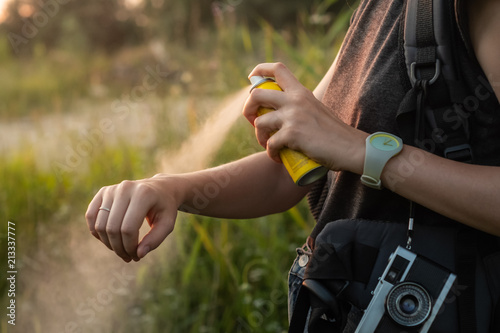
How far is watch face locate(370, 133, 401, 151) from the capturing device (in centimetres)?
100

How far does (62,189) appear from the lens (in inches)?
144

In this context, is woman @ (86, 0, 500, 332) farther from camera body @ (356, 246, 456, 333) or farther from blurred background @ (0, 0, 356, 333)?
blurred background @ (0, 0, 356, 333)

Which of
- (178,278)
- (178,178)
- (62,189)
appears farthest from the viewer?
(62,189)

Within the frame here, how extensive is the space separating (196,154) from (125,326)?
94cm

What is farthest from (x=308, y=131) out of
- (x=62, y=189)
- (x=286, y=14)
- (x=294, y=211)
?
(x=286, y=14)

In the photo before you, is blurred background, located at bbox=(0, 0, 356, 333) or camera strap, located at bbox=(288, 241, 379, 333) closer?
camera strap, located at bbox=(288, 241, 379, 333)

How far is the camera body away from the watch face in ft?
0.64

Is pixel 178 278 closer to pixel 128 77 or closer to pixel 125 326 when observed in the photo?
pixel 125 326

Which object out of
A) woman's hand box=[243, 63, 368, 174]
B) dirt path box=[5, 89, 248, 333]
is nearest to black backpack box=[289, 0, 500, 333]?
woman's hand box=[243, 63, 368, 174]

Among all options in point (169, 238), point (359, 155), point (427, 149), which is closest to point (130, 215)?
point (359, 155)

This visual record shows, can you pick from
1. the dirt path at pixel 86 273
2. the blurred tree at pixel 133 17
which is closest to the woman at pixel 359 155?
the dirt path at pixel 86 273

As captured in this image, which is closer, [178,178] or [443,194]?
[443,194]

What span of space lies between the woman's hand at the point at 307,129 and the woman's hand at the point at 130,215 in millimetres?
256

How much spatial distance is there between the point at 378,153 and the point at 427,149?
0.11m
